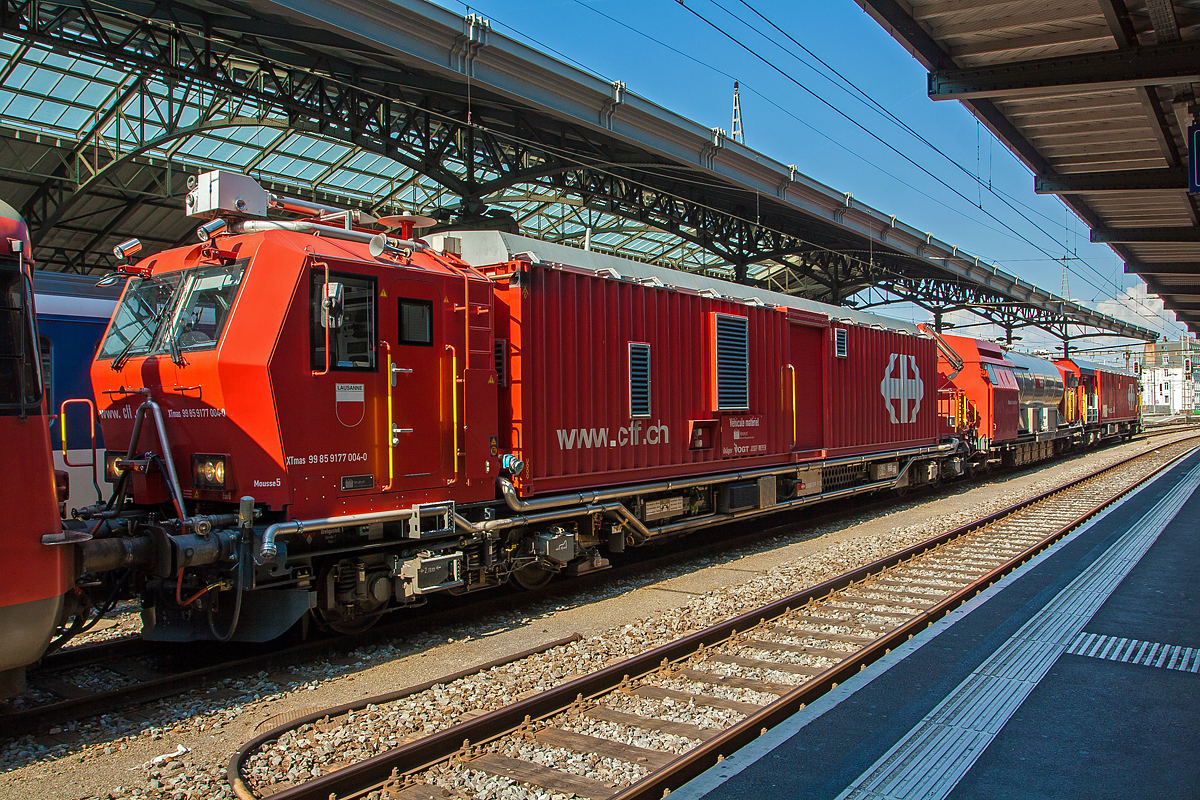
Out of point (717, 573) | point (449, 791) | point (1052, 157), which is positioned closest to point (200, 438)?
point (449, 791)

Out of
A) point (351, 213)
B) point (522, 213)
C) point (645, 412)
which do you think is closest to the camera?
point (351, 213)

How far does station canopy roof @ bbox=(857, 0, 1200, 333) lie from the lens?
818 centimetres

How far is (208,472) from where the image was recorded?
657 cm

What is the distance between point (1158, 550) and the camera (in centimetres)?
1066

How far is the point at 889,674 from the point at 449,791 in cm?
336

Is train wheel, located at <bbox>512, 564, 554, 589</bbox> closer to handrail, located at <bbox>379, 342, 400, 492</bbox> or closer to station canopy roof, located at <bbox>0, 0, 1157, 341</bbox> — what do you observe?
handrail, located at <bbox>379, 342, 400, 492</bbox>

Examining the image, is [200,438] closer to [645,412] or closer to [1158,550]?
[645,412]

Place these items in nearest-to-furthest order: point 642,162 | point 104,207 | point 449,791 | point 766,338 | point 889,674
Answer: point 449,791
point 889,674
point 766,338
point 642,162
point 104,207

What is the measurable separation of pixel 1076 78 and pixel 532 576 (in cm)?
794

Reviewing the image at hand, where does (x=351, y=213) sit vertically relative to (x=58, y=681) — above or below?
above

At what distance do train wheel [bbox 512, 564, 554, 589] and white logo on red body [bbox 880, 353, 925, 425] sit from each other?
880 cm

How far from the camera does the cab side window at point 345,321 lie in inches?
259

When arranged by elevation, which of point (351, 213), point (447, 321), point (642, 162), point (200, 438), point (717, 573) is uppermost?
point (642, 162)

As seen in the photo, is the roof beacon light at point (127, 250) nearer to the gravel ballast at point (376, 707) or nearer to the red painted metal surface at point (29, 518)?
the red painted metal surface at point (29, 518)
